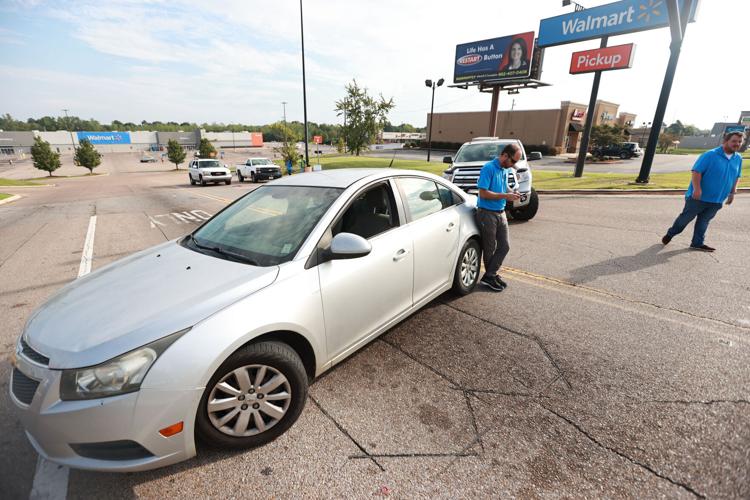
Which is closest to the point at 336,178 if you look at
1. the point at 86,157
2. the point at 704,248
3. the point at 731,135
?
the point at 731,135

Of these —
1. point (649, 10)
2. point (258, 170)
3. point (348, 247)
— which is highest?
point (649, 10)

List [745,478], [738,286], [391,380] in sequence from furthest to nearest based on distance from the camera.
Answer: [738,286] → [391,380] → [745,478]

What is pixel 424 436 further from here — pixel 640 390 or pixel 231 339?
pixel 640 390

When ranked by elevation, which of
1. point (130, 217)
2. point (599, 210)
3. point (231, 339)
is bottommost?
point (130, 217)

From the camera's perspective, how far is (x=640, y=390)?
105 inches

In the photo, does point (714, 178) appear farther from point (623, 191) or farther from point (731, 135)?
point (623, 191)

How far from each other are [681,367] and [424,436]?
2.27m

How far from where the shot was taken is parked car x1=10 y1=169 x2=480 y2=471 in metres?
1.78

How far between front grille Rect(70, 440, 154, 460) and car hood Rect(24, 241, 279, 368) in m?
0.41

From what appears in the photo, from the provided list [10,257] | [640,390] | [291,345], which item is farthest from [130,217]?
[640,390]

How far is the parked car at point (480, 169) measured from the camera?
7.61m

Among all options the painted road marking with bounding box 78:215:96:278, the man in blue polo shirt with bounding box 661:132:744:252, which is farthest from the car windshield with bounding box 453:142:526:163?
the painted road marking with bounding box 78:215:96:278

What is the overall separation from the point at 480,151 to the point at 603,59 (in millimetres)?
14309

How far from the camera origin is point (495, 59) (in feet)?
102
